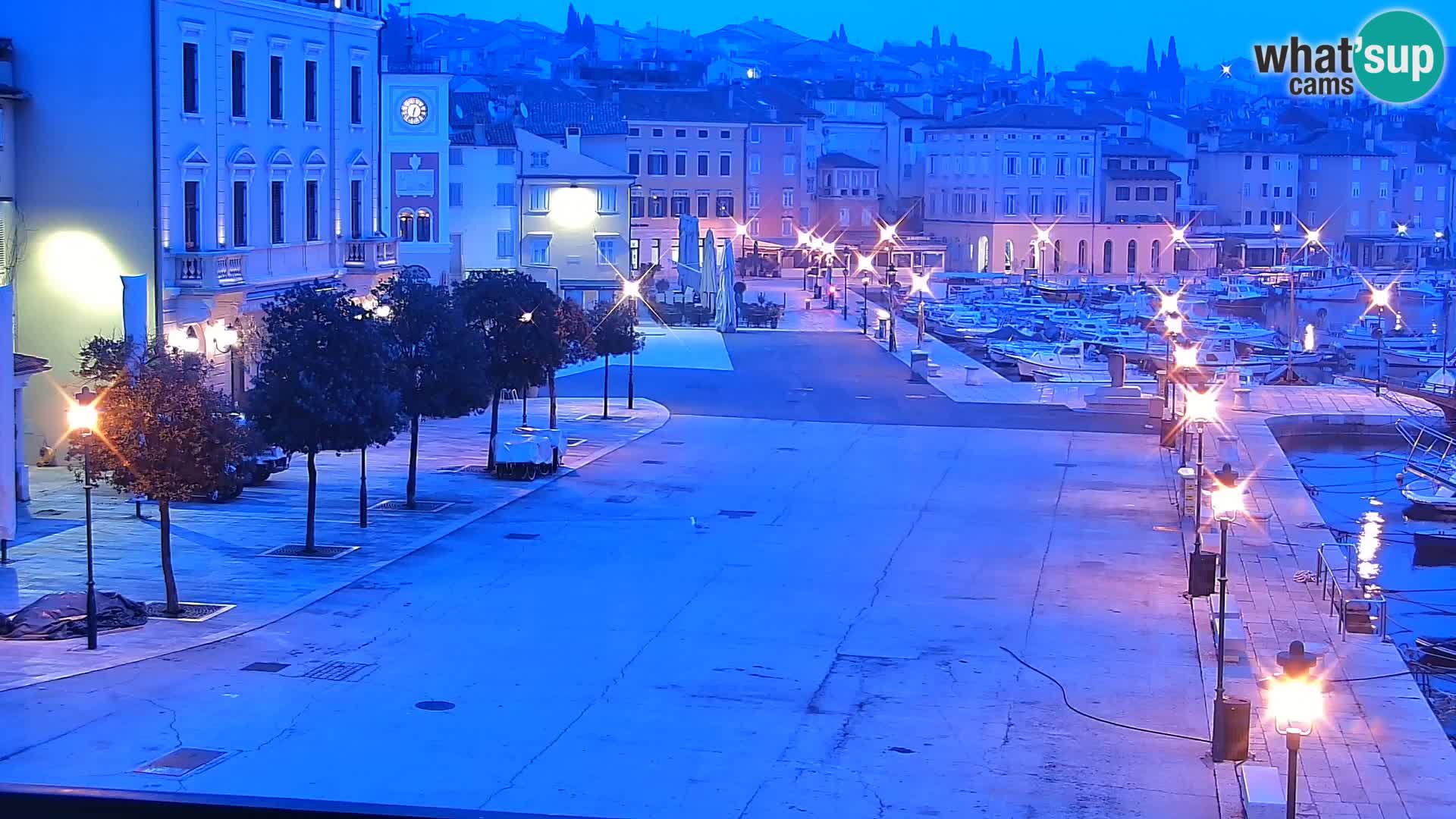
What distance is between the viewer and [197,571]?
71.9 ft

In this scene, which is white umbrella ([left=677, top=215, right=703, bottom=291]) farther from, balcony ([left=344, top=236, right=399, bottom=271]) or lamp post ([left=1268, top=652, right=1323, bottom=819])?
lamp post ([left=1268, top=652, right=1323, bottom=819])

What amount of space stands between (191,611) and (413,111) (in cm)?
3785

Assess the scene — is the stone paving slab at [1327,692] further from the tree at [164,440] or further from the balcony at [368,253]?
the balcony at [368,253]

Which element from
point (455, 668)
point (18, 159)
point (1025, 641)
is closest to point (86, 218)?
point (18, 159)

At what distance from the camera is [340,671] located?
688 inches

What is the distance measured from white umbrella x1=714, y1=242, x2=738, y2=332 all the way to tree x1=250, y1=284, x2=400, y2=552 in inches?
1580

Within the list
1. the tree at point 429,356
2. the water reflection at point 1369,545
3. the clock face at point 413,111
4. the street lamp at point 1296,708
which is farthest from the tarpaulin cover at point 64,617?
the clock face at point 413,111

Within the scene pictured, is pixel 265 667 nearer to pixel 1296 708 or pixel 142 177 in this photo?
pixel 1296 708

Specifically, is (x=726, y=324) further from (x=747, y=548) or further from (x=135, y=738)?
(x=135, y=738)

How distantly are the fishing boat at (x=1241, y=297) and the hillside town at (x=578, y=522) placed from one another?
24.9 meters

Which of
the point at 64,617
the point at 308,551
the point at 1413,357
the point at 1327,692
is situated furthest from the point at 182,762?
the point at 1413,357

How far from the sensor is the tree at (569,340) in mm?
32469

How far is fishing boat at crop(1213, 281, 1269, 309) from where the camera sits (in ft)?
293

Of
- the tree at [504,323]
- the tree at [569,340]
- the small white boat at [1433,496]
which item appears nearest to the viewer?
the tree at [504,323]
